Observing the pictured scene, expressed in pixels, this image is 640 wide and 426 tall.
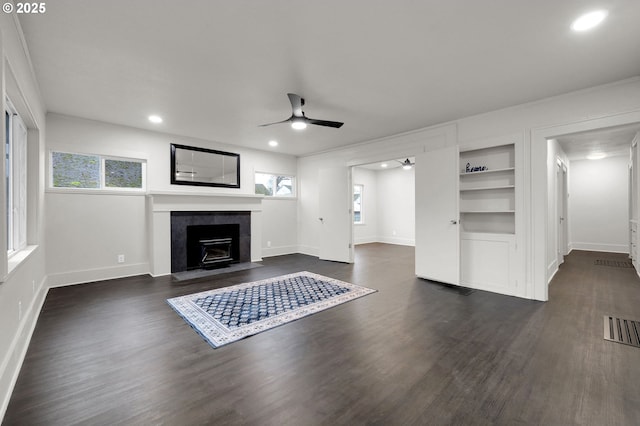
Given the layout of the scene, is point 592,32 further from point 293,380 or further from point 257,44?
point 293,380

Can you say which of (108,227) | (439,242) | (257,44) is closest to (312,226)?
(439,242)

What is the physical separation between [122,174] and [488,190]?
19.5 feet

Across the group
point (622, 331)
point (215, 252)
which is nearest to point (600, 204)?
point (622, 331)

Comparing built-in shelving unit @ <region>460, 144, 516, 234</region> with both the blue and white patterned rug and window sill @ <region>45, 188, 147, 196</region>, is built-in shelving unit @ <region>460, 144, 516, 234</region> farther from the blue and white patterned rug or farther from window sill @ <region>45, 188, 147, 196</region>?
window sill @ <region>45, 188, 147, 196</region>

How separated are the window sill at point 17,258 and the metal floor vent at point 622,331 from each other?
4886 millimetres

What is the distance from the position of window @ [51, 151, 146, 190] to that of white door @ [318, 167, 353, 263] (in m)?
3.58

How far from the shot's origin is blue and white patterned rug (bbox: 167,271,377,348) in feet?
9.09

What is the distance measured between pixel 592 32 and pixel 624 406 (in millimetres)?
2659

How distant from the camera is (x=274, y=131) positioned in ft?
16.9

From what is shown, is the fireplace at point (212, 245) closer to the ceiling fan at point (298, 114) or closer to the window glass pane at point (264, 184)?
the window glass pane at point (264, 184)

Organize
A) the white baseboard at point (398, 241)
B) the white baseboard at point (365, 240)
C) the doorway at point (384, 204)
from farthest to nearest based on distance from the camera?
the white baseboard at point (365, 240) < the doorway at point (384, 204) < the white baseboard at point (398, 241)

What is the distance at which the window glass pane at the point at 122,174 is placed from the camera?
483cm

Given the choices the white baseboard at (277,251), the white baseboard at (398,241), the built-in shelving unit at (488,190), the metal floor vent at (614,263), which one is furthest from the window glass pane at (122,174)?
the metal floor vent at (614,263)

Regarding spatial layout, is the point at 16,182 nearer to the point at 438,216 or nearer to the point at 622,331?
the point at 438,216
